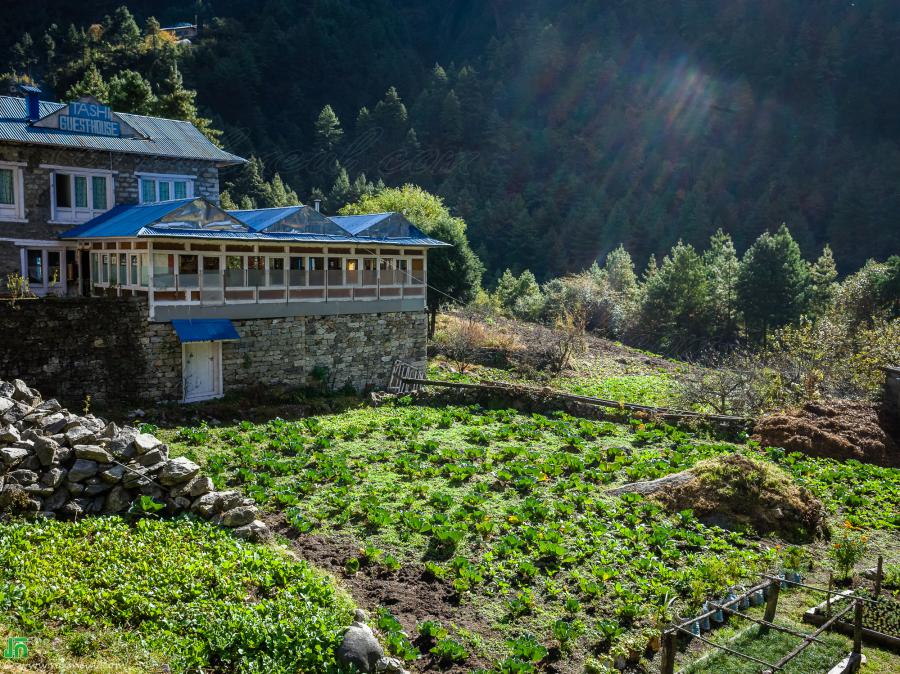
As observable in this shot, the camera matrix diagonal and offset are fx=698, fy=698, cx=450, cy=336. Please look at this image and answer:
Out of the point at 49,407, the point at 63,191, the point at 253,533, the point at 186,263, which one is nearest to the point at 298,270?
the point at 186,263

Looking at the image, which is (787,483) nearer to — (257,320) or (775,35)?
(257,320)

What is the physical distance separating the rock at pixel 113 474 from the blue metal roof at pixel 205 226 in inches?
380

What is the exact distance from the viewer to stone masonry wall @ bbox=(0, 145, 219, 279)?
71.9 ft

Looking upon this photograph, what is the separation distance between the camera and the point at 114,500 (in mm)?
10469

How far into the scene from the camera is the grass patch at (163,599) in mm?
7176

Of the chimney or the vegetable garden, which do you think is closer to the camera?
the vegetable garden

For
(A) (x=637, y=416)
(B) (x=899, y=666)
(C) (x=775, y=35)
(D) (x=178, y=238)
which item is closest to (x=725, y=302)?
(A) (x=637, y=416)

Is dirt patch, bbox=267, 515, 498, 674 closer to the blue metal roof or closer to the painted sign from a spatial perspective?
the blue metal roof

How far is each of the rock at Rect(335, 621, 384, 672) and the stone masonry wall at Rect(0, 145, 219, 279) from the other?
20.3 metres

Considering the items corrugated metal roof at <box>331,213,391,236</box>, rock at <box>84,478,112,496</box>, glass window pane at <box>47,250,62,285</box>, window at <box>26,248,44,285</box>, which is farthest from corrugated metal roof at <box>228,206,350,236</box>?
rock at <box>84,478,112,496</box>

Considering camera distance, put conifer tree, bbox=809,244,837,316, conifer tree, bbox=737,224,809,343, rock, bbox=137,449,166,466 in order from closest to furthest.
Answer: rock, bbox=137,449,166,466
conifer tree, bbox=737,224,809,343
conifer tree, bbox=809,244,837,316

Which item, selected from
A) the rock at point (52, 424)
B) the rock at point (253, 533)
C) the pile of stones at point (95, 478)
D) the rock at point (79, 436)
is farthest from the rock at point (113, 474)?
the rock at point (253, 533)

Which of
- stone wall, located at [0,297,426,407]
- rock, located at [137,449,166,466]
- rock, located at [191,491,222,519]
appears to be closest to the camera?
rock, located at [191,491,222,519]

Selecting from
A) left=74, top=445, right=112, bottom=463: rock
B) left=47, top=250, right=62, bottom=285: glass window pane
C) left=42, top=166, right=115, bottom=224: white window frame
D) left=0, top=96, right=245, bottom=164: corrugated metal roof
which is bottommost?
left=74, top=445, right=112, bottom=463: rock
